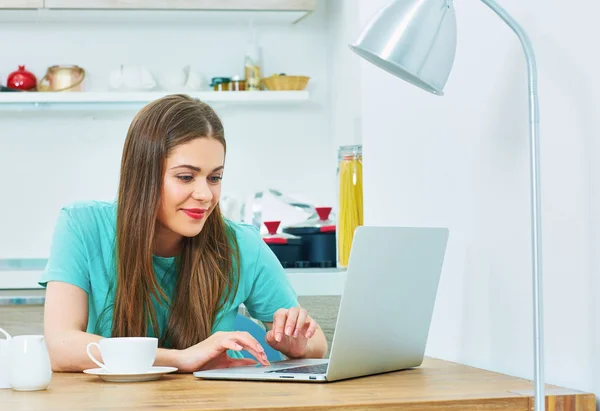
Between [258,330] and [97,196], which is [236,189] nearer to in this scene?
[97,196]

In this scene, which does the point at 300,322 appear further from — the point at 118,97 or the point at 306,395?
the point at 118,97

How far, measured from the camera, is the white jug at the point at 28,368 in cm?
139

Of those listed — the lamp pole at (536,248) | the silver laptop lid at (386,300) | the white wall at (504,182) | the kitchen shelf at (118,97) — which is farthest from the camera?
the kitchen shelf at (118,97)

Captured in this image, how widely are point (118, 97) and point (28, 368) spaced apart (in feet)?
8.41

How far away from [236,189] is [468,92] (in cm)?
256

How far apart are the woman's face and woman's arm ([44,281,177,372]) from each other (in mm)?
241

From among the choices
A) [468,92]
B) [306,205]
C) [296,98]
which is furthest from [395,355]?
[296,98]

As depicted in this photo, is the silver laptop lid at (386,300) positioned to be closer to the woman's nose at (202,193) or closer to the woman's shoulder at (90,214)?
the woman's nose at (202,193)

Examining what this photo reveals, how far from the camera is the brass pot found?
3.88 metres

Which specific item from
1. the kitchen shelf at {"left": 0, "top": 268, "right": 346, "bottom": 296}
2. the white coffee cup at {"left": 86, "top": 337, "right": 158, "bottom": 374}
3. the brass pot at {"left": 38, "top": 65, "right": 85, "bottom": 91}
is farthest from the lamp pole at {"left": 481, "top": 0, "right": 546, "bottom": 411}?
the brass pot at {"left": 38, "top": 65, "right": 85, "bottom": 91}

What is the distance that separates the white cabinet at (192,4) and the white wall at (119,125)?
11.3 inches

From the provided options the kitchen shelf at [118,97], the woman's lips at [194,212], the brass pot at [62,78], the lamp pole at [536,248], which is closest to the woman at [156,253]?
the woman's lips at [194,212]

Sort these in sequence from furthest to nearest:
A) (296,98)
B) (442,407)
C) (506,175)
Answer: (296,98) < (506,175) < (442,407)

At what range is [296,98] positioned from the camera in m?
4.00
